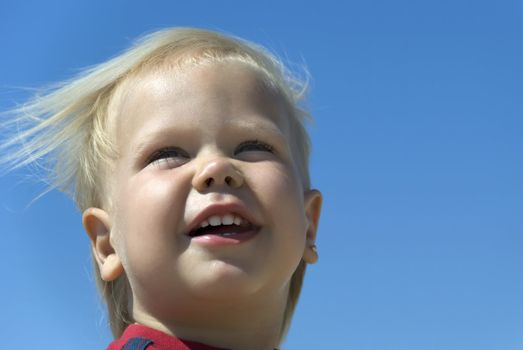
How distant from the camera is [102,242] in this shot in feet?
11.8

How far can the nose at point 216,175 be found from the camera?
3012 millimetres

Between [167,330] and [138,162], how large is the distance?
28.5 inches

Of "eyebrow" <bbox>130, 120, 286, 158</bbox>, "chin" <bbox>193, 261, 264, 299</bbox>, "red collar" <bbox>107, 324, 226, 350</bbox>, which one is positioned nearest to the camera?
"chin" <bbox>193, 261, 264, 299</bbox>

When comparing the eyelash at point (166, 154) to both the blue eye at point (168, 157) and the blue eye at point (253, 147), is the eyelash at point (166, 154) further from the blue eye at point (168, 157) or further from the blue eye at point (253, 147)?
the blue eye at point (253, 147)

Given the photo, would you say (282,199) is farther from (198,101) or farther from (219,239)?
(198,101)

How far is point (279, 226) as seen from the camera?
10.4 feet

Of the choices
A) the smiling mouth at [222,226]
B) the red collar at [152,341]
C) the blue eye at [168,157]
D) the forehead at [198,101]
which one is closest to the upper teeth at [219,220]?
the smiling mouth at [222,226]

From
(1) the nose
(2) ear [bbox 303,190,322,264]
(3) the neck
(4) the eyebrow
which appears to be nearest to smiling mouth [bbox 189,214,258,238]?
(1) the nose

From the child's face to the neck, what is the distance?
5cm

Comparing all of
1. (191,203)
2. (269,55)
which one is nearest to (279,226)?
(191,203)

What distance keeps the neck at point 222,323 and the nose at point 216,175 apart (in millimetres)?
470

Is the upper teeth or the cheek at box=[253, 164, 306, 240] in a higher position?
the cheek at box=[253, 164, 306, 240]

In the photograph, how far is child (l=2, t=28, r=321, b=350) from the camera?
3029mm

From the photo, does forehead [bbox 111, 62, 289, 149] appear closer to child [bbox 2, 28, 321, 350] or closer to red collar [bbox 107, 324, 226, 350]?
child [bbox 2, 28, 321, 350]
